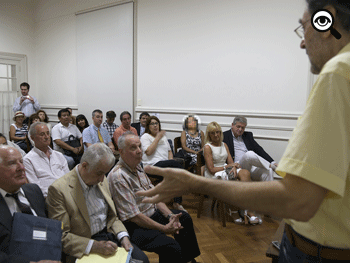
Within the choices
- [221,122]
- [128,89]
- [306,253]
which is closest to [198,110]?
[221,122]

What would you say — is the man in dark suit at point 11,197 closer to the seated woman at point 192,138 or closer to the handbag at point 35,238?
the handbag at point 35,238

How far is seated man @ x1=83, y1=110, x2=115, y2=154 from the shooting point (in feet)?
15.8

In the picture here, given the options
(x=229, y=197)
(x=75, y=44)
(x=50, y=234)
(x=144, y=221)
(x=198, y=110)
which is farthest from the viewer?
(x=75, y=44)

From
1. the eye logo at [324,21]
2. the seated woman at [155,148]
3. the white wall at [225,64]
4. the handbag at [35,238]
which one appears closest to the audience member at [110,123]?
the white wall at [225,64]

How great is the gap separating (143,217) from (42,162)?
142 centimetres

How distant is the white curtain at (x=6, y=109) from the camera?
748 centimetres

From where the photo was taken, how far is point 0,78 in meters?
7.50

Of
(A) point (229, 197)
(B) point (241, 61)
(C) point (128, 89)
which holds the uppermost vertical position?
(B) point (241, 61)

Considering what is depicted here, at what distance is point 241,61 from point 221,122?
114 cm

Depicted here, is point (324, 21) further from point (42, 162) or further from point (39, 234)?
point (42, 162)

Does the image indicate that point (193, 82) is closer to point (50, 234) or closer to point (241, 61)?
point (241, 61)

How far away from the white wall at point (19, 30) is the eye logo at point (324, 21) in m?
8.63

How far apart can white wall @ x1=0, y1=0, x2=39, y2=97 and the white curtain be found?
2.17 ft

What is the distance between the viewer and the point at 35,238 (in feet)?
4.69
